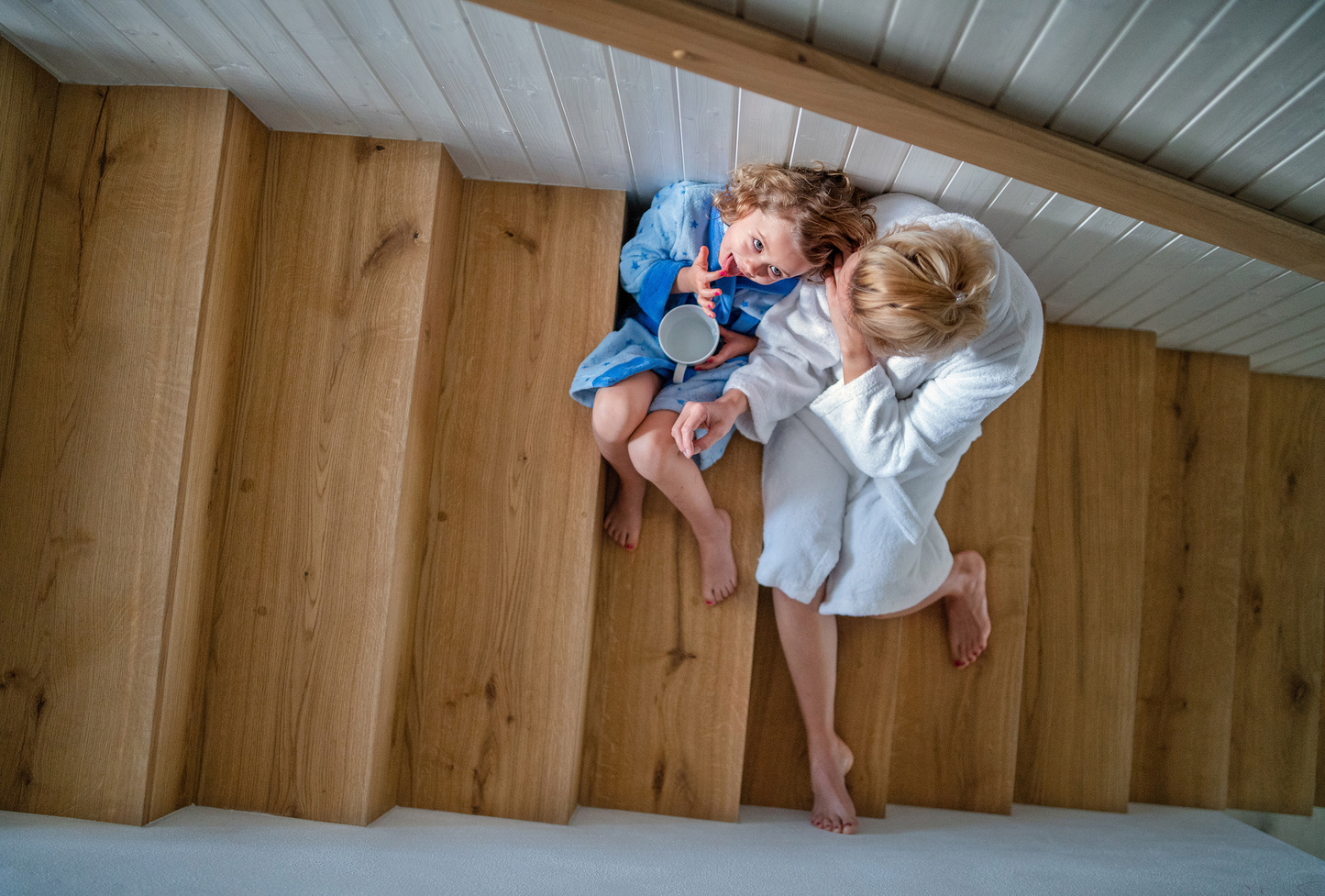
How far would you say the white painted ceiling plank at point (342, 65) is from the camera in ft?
3.90

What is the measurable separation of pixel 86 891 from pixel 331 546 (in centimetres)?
61

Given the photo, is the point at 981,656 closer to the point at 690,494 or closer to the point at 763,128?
the point at 690,494

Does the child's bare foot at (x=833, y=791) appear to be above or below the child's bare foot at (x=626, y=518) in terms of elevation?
below

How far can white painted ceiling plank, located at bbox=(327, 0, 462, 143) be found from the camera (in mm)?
1176

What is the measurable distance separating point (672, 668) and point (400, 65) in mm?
1201

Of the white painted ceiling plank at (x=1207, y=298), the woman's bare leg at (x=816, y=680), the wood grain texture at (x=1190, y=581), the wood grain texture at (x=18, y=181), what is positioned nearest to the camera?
the wood grain texture at (x=18, y=181)

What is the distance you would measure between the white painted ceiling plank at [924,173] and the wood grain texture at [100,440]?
118 centimetres

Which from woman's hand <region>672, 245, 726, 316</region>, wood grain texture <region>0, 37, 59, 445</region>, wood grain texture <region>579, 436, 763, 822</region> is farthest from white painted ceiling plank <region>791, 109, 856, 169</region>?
wood grain texture <region>0, 37, 59, 445</region>

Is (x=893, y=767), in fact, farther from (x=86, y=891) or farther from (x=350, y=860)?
(x=86, y=891)

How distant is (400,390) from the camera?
5.15ft

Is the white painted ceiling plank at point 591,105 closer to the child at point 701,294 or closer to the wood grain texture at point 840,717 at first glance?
the child at point 701,294

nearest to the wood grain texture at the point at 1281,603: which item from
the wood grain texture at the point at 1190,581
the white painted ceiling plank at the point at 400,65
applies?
the wood grain texture at the point at 1190,581

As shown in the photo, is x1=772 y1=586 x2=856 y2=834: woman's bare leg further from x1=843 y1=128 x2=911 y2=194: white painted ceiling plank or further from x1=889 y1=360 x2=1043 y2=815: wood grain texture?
x1=843 y1=128 x2=911 y2=194: white painted ceiling plank

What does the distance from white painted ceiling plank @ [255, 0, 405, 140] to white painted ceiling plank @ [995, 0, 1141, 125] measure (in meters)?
0.95
